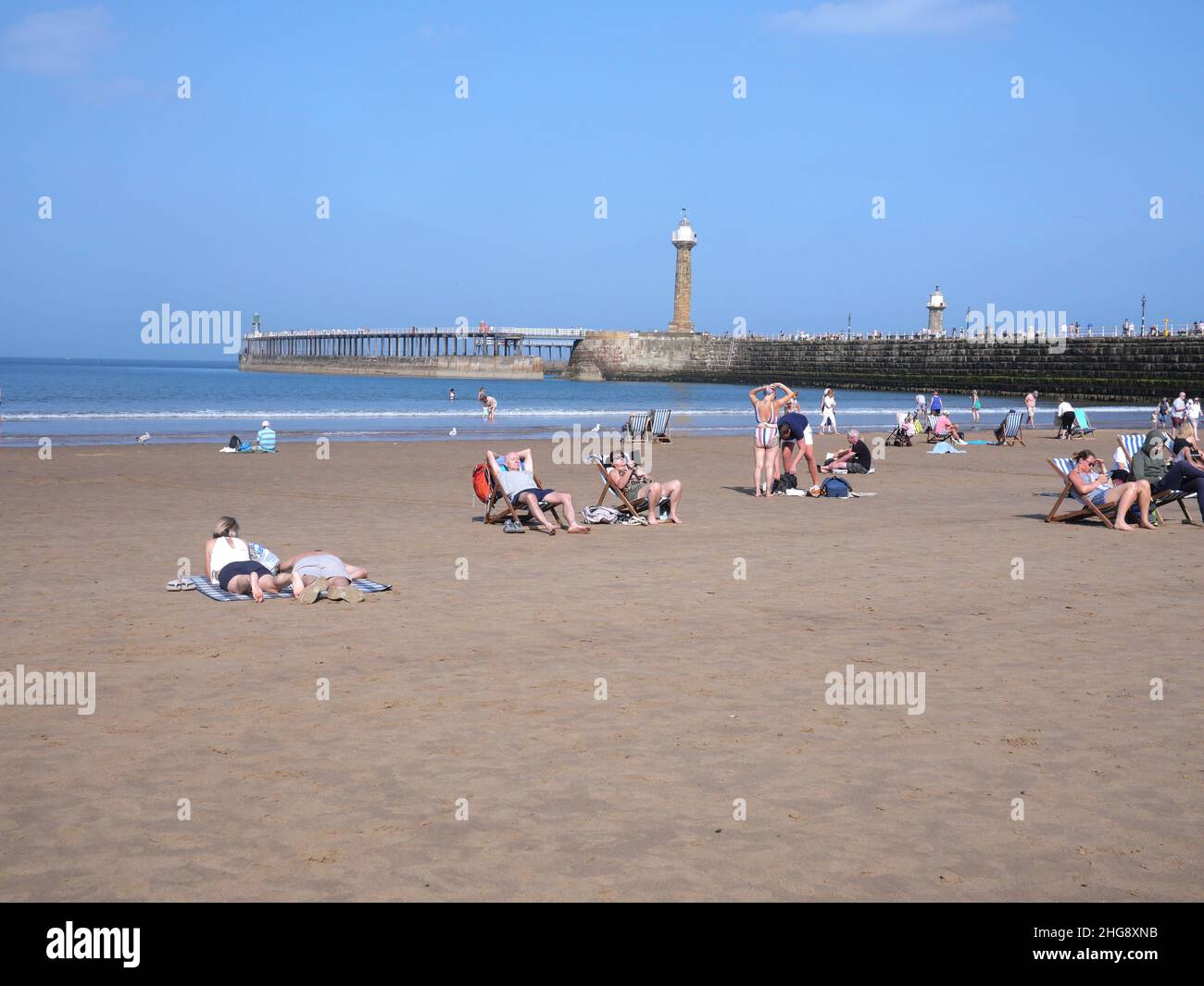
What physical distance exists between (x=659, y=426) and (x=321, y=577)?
2026 centimetres

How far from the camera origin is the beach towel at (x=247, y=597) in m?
8.03

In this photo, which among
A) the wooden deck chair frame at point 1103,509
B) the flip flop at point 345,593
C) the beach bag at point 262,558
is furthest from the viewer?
Answer: the wooden deck chair frame at point 1103,509

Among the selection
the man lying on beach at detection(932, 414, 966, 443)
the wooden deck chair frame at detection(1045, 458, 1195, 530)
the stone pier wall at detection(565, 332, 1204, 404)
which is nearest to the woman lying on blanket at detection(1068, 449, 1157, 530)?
the wooden deck chair frame at detection(1045, 458, 1195, 530)

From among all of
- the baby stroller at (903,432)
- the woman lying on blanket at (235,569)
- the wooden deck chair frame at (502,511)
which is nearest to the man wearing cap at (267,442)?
the wooden deck chair frame at (502,511)

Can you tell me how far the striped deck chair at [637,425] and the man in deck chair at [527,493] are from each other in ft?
49.1

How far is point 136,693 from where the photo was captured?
575 cm

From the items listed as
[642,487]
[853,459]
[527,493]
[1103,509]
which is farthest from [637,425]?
[527,493]

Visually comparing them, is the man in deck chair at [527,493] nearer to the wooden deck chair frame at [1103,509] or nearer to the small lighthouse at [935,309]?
the wooden deck chair frame at [1103,509]

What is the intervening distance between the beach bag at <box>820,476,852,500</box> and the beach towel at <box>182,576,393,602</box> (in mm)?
7862

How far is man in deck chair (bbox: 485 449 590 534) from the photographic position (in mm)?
11500

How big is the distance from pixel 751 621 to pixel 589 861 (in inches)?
151

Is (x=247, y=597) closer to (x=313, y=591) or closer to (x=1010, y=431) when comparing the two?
(x=313, y=591)
